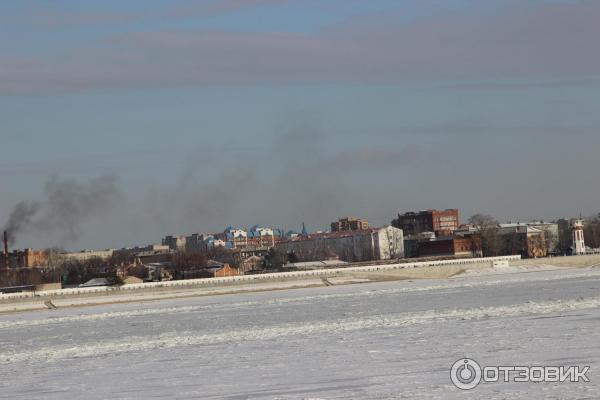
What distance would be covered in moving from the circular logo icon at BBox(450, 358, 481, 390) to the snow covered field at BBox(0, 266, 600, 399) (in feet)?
0.43

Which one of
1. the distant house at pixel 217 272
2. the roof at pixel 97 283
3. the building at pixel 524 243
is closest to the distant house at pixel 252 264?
the distant house at pixel 217 272

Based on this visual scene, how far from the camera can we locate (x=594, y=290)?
1351 inches

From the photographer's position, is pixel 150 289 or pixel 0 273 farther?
pixel 0 273

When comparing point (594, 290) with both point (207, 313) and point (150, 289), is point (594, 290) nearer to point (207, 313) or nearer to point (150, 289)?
point (207, 313)

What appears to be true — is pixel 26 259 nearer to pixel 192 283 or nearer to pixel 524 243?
pixel 192 283

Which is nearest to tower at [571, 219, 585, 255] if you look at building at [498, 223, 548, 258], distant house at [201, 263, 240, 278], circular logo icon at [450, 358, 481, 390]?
building at [498, 223, 548, 258]

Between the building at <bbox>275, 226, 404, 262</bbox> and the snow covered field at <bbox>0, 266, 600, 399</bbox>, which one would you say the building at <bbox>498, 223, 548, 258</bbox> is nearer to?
the building at <bbox>275, 226, 404, 262</bbox>

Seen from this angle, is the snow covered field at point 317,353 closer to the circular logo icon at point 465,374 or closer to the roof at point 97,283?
the circular logo icon at point 465,374

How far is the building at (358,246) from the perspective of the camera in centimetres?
13338

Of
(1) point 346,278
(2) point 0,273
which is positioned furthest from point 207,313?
(2) point 0,273

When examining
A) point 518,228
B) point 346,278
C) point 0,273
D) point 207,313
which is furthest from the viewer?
point 518,228

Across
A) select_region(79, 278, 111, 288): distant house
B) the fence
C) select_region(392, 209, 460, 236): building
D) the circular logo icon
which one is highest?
select_region(392, 209, 460, 236): building

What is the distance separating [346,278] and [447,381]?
5695 cm

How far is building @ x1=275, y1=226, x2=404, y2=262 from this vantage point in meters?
133
